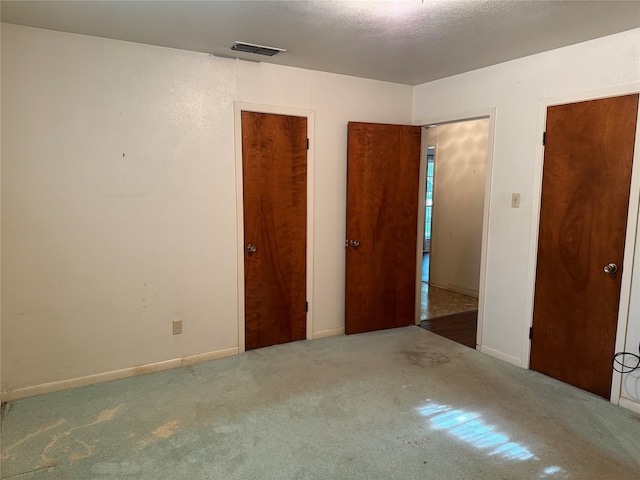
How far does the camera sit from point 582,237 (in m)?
2.90

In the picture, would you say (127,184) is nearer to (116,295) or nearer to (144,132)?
(144,132)

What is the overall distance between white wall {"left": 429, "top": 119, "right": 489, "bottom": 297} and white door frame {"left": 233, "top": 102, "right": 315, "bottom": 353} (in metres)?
2.60

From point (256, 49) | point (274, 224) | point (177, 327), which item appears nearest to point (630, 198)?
point (274, 224)

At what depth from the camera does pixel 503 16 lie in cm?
236

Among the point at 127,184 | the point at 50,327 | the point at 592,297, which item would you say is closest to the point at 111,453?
the point at 50,327

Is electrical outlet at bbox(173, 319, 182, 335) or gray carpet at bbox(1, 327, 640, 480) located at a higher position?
electrical outlet at bbox(173, 319, 182, 335)

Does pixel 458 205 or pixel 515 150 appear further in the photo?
pixel 458 205

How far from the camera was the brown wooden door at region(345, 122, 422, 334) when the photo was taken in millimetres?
3861

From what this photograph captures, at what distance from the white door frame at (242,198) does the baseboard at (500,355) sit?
1.55 metres

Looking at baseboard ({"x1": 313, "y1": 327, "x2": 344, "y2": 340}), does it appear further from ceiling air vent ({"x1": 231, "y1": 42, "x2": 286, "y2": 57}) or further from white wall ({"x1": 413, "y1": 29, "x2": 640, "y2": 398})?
Answer: ceiling air vent ({"x1": 231, "y1": 42, "x2": 286, "y2": 57})

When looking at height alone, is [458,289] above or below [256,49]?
below

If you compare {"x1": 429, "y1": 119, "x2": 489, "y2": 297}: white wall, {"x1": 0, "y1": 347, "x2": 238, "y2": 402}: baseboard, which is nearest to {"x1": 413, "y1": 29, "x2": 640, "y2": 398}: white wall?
{"x1": 429, "y1": 119, "x2": 489, "y2": 297}: white wall

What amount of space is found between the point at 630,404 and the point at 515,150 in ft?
6.33

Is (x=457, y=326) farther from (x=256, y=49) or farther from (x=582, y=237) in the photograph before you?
(x=256, y=49)
